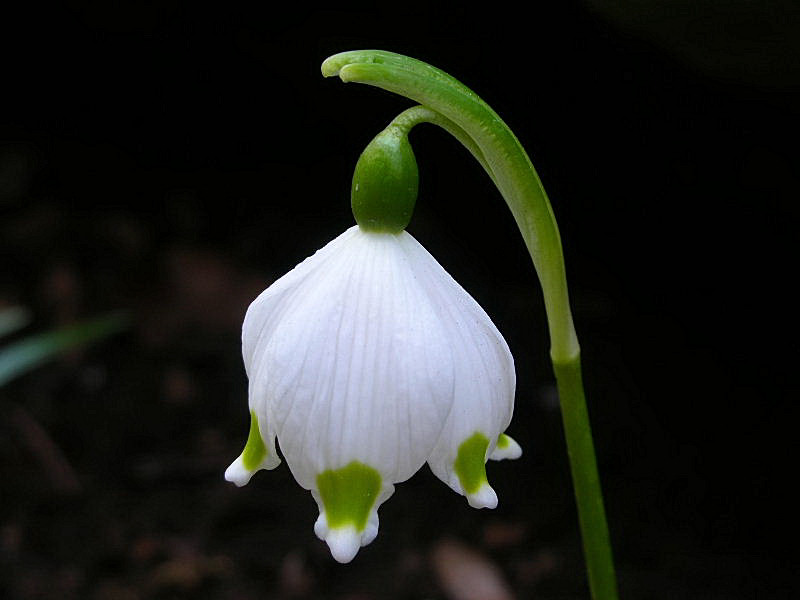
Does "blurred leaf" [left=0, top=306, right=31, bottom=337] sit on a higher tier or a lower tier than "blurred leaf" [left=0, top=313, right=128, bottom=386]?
lower

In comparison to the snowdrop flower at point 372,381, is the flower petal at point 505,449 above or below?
below

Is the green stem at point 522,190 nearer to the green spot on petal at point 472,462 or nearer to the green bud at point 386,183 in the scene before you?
the green bud at point 386,183

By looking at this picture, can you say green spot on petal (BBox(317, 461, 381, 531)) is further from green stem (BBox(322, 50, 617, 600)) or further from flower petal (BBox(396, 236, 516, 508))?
green stem (BBox(322, 50, 617, 600))

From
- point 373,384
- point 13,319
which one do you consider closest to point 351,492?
point 373,384

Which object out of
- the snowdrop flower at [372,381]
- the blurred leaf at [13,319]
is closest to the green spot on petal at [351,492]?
the snowdrop flower at [372,381]

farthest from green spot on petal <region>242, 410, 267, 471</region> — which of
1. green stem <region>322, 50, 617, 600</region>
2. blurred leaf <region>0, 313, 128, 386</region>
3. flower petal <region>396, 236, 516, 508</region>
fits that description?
blurred leaf <region>0, 313, 128, 386</region>
